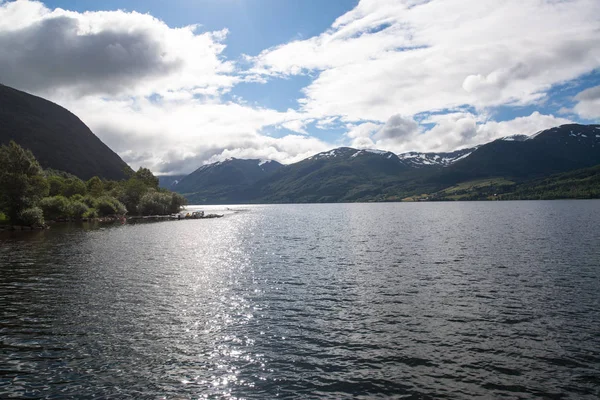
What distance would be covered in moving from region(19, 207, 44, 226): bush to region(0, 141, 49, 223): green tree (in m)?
1.12

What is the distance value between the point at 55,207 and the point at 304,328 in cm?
15908

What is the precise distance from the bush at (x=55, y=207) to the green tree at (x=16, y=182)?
68.0 feet

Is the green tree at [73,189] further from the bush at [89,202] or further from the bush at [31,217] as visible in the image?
the bush at [31,217]

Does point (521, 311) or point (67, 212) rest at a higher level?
point (67, 212)

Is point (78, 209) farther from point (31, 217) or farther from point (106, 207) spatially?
point (31, 217)

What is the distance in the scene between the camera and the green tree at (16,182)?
11456 cm

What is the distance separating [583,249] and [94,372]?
258ft

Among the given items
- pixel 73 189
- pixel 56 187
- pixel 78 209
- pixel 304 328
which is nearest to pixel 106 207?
pixel 78 209

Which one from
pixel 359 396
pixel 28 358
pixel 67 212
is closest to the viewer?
pixel 359 396

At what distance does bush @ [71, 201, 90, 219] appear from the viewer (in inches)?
6243

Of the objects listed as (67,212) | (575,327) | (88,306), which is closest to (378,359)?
(575,327)

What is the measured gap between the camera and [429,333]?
2814cm

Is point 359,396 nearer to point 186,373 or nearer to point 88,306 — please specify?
point 186,373

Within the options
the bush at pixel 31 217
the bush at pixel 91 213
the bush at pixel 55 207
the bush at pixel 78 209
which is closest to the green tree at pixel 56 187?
the bush at pixel 91 213
